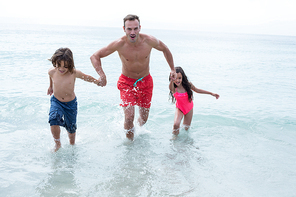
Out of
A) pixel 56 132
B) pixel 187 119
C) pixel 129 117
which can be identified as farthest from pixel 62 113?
pixel 187 119

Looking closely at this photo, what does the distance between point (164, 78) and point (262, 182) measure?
989 cm

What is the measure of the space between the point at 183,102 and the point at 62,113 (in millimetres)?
2335

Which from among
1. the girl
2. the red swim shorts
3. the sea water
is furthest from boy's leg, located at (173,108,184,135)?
the red swim shorts

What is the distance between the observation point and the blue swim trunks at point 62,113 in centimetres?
391

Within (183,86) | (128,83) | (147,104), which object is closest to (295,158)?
(183,86)

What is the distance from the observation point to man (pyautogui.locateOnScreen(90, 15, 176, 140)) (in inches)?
166

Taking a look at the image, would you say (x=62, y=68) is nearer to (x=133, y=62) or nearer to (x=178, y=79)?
(x=133, y=62)

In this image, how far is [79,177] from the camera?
360 cm

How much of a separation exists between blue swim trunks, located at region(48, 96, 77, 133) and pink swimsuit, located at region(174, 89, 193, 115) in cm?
204

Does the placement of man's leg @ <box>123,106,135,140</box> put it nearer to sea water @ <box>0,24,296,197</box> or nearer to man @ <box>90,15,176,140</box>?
man @ <box>90,15,176,140</box>

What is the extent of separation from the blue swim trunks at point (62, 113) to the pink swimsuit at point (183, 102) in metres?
2.04

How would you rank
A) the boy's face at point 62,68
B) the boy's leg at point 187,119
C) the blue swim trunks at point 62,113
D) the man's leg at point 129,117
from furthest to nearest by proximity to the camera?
the boy's leg at point 187,119 < the man's leg at point 129,117 < the blue swim trunks at point 62,113 < the boy's face at point 62,68

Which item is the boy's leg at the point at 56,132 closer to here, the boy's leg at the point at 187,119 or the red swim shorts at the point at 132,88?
the red swim shorts at the point at 132,88

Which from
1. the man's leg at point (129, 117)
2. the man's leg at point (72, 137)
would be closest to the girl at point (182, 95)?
the man's leg at point (129, 117)
